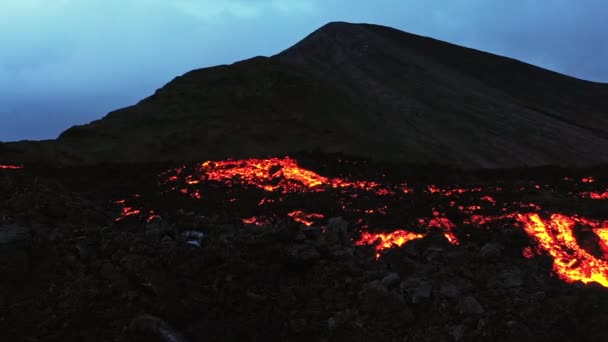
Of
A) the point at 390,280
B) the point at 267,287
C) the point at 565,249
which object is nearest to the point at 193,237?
the point at 267,287

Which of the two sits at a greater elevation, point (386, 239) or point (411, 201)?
point (411, 201)

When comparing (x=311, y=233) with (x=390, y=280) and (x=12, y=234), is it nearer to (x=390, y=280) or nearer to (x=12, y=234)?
(x=390, y=280)

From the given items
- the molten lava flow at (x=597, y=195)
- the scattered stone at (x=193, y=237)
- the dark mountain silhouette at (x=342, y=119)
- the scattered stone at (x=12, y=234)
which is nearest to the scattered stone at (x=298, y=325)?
the scattered stone at (x=193, y=237)

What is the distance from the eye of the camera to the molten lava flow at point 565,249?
884cm

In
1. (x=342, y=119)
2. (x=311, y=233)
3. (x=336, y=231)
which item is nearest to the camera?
(x=311, y=233)

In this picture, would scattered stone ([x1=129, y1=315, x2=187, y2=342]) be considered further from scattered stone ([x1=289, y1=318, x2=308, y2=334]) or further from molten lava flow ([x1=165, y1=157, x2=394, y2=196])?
molten lava flow ([x1=165, y1=157, x2=394, y2=196])

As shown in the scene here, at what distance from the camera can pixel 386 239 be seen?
1023 centimetres

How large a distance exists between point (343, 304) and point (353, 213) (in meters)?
4.41

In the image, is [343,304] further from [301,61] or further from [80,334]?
[301,61]

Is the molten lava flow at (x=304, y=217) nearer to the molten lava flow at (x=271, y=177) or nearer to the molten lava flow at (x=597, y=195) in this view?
the molten lava flow at (x=271, y=177)

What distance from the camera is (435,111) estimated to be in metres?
28.2

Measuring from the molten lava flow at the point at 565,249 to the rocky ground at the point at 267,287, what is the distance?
0.30 metres

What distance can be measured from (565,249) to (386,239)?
308cm

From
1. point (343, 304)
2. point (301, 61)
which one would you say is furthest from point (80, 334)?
point (301, 61)
